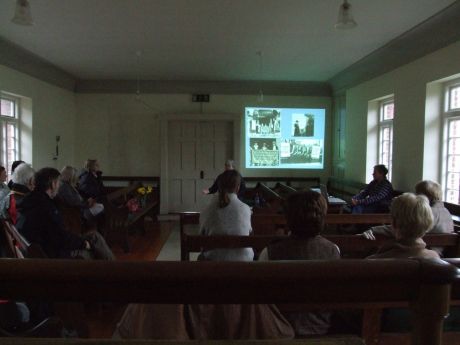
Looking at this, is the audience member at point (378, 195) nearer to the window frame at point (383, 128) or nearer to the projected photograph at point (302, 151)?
the window frame at point (383, 128)

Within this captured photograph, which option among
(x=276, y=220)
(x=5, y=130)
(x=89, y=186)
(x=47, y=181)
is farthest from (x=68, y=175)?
(x=276, y=220)

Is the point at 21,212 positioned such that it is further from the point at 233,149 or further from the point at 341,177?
the point at 341,177

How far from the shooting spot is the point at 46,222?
103 inches

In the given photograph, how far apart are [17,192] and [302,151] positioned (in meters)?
6.05

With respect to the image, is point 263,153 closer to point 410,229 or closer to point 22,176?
point 22,176

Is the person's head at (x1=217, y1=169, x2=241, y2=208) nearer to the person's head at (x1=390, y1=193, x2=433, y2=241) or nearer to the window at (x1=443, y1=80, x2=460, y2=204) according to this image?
A: the person's head at (x1=390, y1=193, x2=433, y2=241)

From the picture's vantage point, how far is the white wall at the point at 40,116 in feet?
18.7

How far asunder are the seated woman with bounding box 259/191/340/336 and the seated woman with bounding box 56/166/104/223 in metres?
3.22

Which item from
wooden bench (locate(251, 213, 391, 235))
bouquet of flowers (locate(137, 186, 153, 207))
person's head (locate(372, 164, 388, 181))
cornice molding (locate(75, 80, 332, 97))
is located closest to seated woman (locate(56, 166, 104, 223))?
bouquet of flowers (locate(137, 186, 153, 207))

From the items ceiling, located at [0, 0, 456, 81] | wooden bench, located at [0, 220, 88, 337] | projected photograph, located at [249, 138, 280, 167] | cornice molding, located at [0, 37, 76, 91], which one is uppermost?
ceiling, located at [0, 0, 456, 81]

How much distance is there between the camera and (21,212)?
8.45 feet

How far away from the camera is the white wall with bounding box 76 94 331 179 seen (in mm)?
7996

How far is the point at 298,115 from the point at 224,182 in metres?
5.59

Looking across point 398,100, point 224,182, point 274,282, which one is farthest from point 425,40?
point 274,282
